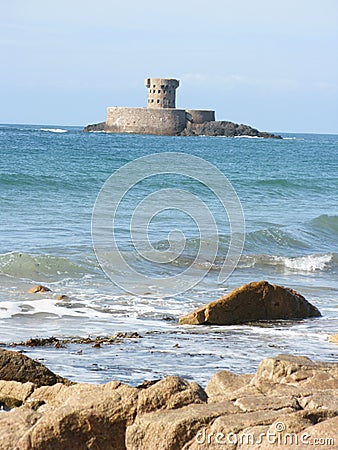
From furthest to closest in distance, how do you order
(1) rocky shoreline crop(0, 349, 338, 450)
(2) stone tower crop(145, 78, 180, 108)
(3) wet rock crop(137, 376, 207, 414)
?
(2) stone tower crop(145, 78, 180, 108) < (3) wet rock crop(137, 376, 207, 414) < (1) rocky shoreline crop(0, 349, 338, 450)

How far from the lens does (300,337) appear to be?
311 inches

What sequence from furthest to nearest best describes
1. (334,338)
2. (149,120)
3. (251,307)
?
(149,120) → (251,307) → (334,338)

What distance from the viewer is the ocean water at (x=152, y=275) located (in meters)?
6.93

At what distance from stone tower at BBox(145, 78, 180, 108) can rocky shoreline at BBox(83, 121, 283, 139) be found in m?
3.70

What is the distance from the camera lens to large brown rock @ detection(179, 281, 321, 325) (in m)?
8.41

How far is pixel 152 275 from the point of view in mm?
11875

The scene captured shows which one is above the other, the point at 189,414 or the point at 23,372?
the point at 189,414

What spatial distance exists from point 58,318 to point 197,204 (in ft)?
43.0

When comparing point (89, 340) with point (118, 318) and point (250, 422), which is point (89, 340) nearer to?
point (118, 318)

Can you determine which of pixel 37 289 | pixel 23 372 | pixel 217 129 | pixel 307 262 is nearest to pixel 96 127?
pixel 217 129

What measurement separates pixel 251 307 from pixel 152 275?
3468mm

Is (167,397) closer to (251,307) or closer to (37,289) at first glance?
(251,307)

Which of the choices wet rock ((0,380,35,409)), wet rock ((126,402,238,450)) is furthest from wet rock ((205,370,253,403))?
wet rock ((0,380,35,409))

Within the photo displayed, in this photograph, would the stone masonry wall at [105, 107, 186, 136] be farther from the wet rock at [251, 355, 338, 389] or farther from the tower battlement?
the wet rock at [251, 355, 338, 389]
